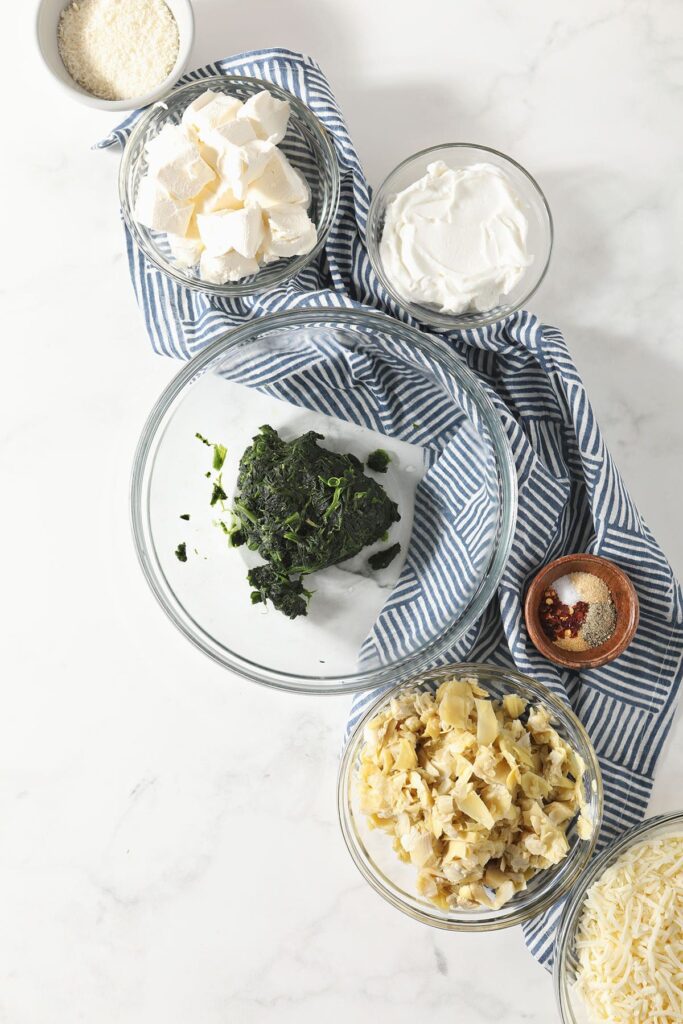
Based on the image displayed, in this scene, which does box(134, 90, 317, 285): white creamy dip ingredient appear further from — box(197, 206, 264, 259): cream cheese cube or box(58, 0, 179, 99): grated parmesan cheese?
box(58, 0, 179, 99): grated parmesan cheese

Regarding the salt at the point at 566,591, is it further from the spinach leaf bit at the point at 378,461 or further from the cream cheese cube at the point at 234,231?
the cream cheese cube at the point at 234,231

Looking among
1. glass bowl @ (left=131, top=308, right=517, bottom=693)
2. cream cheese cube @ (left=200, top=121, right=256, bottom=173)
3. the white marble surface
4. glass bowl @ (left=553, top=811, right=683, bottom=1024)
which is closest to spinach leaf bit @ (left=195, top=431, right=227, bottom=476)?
glass bowl @ (left=131, top=308, right=517, bottom=693)

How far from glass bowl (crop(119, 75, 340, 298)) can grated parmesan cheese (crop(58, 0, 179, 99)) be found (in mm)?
77

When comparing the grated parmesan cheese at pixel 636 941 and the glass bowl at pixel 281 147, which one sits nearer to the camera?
the grated parmesan cheese at pixel 636 941

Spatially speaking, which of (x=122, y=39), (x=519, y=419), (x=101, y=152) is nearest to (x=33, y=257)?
(x=101, y=152)

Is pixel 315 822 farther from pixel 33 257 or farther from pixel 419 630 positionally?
pixel 33 257

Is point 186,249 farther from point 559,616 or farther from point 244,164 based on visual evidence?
point 559,616

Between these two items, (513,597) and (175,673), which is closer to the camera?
(513,597)

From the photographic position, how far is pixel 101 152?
1.89 m

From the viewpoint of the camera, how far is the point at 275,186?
163 cm

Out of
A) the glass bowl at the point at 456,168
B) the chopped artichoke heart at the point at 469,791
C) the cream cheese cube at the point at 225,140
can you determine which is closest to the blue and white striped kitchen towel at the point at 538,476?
the glass bowl at the point at 456,168

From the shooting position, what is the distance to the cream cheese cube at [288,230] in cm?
165

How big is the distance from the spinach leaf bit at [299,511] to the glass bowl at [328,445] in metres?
0.07

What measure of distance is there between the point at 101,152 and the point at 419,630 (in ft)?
4.16
